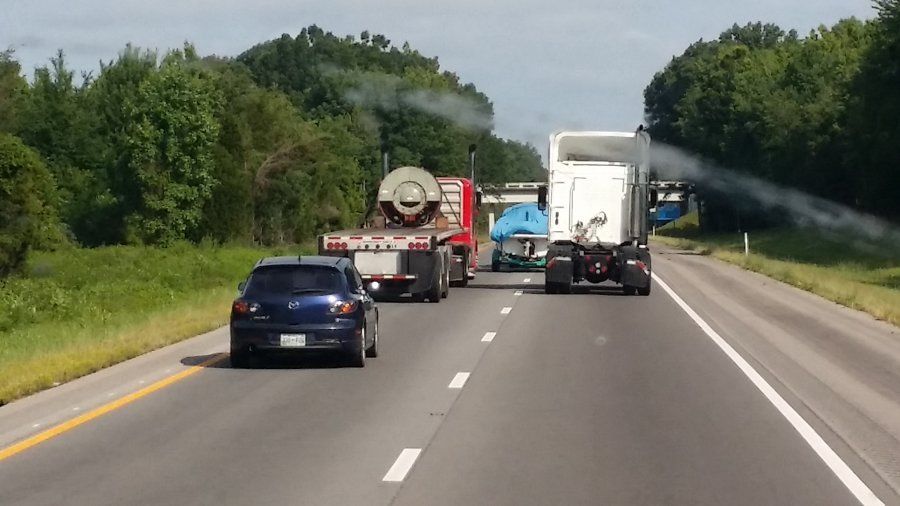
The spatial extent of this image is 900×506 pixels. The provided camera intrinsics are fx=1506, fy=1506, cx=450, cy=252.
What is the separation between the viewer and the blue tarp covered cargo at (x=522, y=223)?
2096 inches

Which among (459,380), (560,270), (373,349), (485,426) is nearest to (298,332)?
(373,349)

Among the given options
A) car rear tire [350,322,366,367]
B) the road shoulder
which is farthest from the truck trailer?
car rear tire [350,322,366,367]

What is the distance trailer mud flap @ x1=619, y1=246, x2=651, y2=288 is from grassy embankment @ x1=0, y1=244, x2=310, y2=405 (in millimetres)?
9669

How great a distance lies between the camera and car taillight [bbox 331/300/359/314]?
1972cm

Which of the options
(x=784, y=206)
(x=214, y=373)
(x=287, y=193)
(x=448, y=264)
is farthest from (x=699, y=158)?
(x=214, y=373)

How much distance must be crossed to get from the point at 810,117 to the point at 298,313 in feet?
282

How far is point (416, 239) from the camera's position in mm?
34312

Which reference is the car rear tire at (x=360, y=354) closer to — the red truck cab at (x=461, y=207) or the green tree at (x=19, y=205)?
the red truck cab at (x=461, y=207)

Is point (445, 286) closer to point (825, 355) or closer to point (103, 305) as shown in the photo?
point (103, 305)

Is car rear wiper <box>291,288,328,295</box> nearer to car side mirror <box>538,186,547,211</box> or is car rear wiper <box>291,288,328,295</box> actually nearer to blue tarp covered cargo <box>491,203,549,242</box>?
car side mirror <box>538,186,547,211</box>

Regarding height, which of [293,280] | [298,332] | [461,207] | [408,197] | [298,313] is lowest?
[298,332]

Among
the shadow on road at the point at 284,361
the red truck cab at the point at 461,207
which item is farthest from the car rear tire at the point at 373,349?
the red truck cab at the point at 461,207

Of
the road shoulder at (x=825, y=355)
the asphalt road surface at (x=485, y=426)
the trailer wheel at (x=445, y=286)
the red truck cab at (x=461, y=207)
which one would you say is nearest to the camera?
the asphalt road surface at (x=485, y=426)

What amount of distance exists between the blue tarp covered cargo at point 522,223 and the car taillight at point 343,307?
33.4 metres
